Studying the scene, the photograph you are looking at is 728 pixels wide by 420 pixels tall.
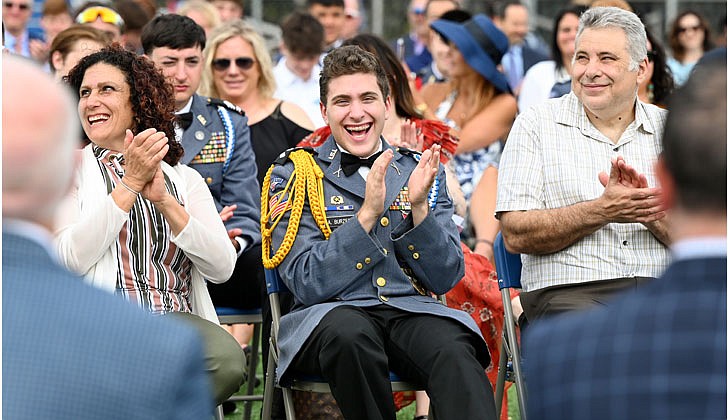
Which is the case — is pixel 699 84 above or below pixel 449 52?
below

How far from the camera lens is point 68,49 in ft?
19.7

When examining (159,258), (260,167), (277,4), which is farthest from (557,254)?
(277,4)

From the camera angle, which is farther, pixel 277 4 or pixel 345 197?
pixel 277 4

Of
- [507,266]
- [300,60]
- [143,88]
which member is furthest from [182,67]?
[300,60]

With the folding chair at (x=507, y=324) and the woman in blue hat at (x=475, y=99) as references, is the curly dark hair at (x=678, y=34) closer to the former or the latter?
the woman in blue hat at (x=475, y=99)

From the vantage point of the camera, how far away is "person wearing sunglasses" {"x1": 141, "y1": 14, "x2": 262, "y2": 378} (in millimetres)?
5055

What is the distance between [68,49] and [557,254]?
2898 millimetres

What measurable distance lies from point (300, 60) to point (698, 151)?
636 centimetres

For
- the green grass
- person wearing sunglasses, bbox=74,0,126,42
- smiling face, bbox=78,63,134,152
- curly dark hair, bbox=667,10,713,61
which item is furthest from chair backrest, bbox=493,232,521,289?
curly dark hair, bbox=667,10,713,61

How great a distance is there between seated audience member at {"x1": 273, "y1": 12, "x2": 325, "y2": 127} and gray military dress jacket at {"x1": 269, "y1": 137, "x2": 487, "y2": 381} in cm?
342

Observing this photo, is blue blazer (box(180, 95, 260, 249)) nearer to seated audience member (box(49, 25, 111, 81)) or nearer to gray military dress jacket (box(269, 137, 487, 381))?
gray military dress jacket (box(269, 137, 487, 381))

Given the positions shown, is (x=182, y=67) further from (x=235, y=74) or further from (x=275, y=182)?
(x=275, y=182)

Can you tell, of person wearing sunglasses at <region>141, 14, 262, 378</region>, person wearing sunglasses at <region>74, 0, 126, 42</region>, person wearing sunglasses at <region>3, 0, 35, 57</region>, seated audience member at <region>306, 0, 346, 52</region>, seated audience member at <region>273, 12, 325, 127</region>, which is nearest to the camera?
person wearing sunglasses at <region>141, 14, 262, 378</region>

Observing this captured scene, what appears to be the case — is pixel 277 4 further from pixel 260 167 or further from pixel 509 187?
pixel 509 187
